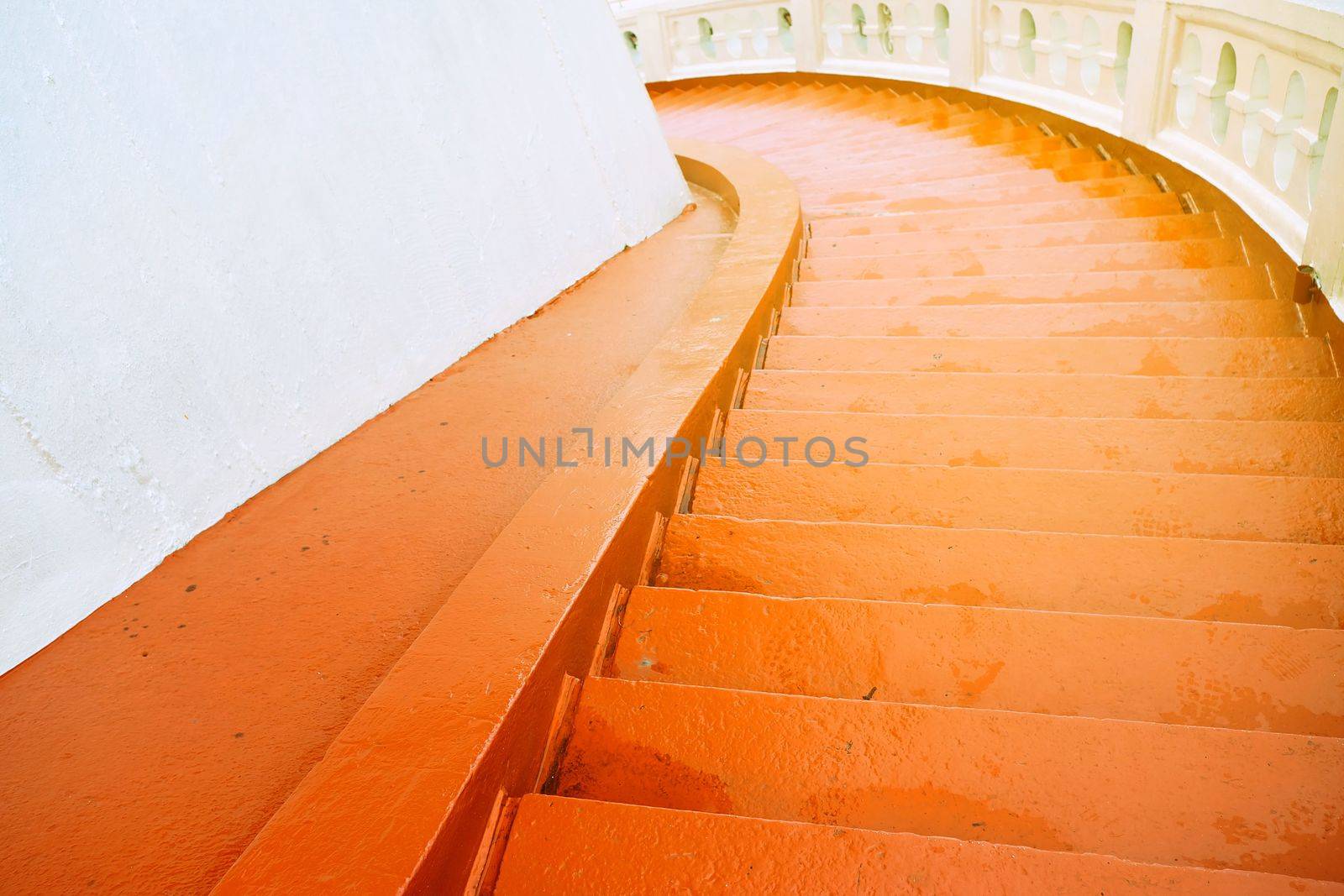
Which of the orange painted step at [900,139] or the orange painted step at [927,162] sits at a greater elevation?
the orange painted step at [900,139]

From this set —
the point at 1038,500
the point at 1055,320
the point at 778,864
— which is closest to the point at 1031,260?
the point at 1055,320

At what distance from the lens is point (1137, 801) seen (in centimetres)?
138

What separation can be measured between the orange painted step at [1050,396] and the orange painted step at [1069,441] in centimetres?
7

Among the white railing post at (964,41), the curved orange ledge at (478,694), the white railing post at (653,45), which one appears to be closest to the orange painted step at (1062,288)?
the curved orange ledge at (478,694)

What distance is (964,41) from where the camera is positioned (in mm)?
6500

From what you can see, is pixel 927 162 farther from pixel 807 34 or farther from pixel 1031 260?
pixel 807 34

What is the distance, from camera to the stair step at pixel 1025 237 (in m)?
3.82

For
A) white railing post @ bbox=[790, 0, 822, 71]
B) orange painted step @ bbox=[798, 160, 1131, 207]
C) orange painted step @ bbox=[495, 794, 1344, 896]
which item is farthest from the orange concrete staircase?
white railing post @ bbox=[790, 0, 822, 71]

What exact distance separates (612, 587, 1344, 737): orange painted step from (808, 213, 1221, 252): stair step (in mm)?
2734

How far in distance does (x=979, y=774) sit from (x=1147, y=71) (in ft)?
14.1

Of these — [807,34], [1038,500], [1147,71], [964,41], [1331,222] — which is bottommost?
[1038,500]

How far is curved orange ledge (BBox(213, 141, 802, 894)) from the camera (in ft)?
4.11

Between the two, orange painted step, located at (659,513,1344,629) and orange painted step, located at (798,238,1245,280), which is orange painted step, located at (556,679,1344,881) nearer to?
orange painted step, located at (659,513,1344,629)

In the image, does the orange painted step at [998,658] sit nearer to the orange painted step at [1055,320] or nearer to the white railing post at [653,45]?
the orange painted step at [1055,320]
